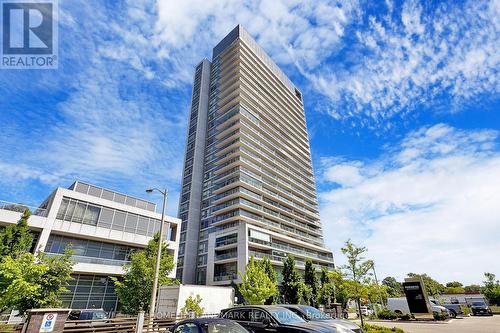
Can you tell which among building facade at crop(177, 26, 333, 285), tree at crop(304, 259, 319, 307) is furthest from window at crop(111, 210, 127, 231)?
tree at crop(304, 259, 319, 307)

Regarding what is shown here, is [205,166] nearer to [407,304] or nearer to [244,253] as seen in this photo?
[244,253]

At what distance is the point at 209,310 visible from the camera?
25531 mm

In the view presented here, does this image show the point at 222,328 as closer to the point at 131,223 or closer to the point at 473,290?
the point at 131,223

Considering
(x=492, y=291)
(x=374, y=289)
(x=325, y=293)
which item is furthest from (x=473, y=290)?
(x=374, y=289)

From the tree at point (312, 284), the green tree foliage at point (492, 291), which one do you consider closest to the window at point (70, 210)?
the tree at point (312, 284)

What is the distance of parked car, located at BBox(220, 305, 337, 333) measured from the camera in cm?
826

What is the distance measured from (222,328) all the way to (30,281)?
19.0m

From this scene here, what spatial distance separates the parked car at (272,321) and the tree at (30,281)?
Result: 49.6ft

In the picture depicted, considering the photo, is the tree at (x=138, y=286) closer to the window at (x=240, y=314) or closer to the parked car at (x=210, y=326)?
the window at (x=240, y=314)

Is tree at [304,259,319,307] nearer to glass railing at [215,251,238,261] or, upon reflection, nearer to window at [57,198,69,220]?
glass railing at [215,251,238,261]

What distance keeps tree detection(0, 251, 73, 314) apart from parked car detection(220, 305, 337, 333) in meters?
15.1

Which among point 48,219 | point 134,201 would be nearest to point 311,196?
point 134,201

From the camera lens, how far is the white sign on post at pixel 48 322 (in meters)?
10.7

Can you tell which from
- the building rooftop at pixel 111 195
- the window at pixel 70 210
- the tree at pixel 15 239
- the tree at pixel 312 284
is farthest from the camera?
the tree at pixel 312 284
